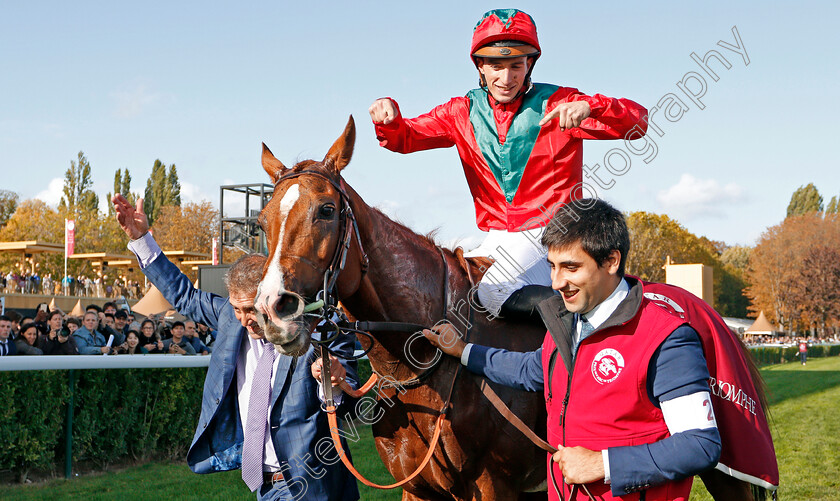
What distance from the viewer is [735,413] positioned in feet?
7.73

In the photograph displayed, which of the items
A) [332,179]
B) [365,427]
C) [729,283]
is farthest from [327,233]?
[729,283]

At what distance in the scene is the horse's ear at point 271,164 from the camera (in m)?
2.61

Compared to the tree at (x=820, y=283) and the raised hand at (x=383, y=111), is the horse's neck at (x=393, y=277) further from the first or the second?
the tree at (x=820, y=283)

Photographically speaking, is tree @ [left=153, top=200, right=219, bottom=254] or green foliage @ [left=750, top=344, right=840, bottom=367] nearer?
green foliage @ [left=750, top=344, right=840, bottom=367]

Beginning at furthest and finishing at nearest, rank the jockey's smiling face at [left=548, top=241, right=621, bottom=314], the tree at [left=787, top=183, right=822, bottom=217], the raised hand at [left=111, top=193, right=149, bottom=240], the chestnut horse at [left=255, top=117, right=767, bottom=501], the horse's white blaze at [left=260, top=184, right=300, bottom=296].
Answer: the tree at [left=787, top=183, right=822, bottom=217] < the raised hand at [left=111, top=193, right=149, bottom=240] < the chestnut horse at [left=255, top=117, right=767, bottom=501] < the horse's white blaze at [left=260, top=184, right=300, bottom=296] < the jockey's smiling face at [left=548, top=241, right=621, bottom=314]

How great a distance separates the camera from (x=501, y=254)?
3059 mm

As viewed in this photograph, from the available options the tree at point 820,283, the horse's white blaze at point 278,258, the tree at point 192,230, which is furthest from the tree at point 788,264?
the horse's white blaze at point 278,258

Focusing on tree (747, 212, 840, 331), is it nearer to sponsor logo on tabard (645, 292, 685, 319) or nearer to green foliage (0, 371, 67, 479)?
green foliage (0, 371, 67, 479)

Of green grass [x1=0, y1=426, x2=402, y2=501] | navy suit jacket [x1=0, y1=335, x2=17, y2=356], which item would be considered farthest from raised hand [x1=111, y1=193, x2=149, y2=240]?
navy suit jacket [x1=0, y1=335, x2=17, y2=356]

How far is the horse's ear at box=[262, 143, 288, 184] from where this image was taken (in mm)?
2611

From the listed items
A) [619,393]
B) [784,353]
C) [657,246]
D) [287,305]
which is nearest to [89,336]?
[287,305]

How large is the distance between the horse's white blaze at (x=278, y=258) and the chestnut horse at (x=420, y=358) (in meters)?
0.06

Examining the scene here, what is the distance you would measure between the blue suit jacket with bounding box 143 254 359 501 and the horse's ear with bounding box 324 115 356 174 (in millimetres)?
784

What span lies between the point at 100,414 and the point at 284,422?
4.43 m
